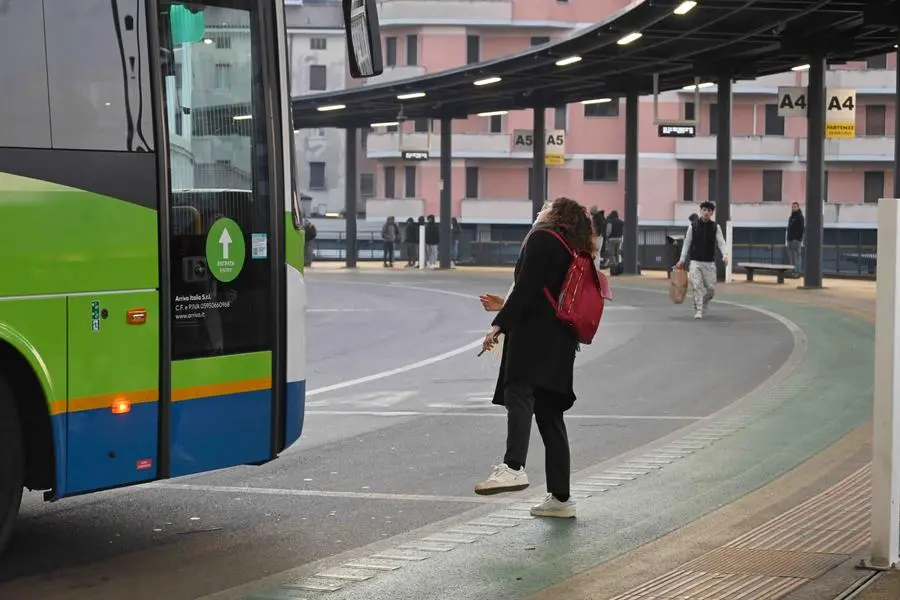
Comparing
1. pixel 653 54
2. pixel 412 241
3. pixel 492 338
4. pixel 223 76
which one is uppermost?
pixel 653 54

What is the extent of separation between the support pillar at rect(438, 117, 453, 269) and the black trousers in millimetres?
45668

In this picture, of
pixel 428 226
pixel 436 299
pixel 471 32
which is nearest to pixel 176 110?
pixel 436 299

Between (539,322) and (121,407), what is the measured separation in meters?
2.53

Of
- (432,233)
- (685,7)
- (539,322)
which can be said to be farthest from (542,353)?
(432,233)

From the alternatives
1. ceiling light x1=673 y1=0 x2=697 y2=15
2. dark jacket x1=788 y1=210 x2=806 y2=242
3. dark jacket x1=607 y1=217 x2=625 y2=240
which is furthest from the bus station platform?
dark jacket x1=607 y1=217 x2=625 y2=240

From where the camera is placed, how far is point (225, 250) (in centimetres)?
828

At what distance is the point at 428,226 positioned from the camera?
2281 inches

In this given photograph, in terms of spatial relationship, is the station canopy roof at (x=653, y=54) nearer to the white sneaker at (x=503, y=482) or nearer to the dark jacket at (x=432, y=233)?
the dark jacket at (x=432, y=233)

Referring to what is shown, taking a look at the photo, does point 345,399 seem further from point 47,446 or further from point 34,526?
point 47,446

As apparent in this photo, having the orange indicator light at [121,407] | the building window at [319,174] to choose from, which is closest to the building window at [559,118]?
the building window at [319,174]

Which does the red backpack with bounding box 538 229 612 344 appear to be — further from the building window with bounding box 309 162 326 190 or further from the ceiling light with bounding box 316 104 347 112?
the building window with bounding box 309 162 326 190

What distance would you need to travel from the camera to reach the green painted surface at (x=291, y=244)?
8.70 meters

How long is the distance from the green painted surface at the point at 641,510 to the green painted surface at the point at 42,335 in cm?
160

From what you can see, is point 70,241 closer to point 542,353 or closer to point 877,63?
point 542,353
